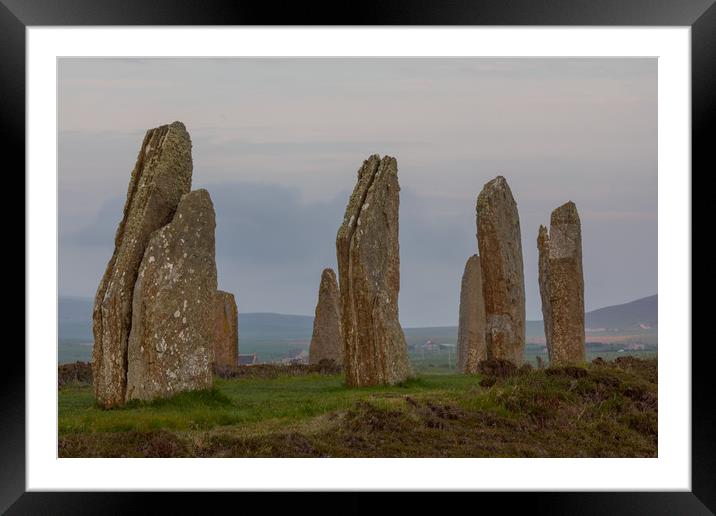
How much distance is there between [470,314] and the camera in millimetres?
33562

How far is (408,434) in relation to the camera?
61.5 feet

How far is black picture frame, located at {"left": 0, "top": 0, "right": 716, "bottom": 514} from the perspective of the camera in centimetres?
1529

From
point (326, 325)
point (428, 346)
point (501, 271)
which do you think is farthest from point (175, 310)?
point (428, 346)

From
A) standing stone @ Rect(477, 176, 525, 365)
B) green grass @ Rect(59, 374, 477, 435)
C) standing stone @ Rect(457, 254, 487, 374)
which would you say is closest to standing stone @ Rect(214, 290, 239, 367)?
standing stone @ Rect(457, 254, 487, 374)

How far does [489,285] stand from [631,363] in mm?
3914

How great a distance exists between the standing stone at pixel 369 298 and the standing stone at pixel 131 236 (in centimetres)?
366

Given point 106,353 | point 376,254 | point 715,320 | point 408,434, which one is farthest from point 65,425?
point 715,320

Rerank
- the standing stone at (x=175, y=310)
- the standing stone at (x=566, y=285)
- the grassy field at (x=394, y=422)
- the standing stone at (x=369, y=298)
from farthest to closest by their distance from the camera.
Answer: the standing stone at (x=566, y=285)
the standing stone at (x=369, y=298)
the standing stone at (x=175, y=310)
the grassy field at (x=394, y=422)

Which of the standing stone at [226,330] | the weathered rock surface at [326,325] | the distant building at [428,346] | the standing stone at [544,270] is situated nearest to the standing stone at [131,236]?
the standing stone at [226,330]

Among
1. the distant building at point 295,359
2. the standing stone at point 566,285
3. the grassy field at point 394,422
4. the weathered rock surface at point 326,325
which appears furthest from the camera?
the distant building at point 295,359

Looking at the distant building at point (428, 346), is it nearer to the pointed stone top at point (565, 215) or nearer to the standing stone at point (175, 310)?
the pointed stone top at point (565, 215)

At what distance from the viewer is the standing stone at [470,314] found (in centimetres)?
3322

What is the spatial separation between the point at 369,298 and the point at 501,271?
6.02 metres

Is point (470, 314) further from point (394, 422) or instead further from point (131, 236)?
point (394, 422)
